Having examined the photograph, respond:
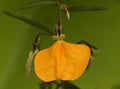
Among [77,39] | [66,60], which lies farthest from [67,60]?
[77,39]

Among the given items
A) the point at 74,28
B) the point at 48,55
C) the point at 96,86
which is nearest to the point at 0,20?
the point at 74,28

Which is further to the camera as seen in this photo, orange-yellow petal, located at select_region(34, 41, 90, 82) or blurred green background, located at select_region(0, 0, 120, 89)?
blurred green background, located at select_region(0, 0, 120, 89)

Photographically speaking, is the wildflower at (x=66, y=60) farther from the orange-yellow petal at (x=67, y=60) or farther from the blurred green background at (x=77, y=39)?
the blurred green background at (x=77, y=39)

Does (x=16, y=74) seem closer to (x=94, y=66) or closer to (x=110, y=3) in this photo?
(x=94, y=66)

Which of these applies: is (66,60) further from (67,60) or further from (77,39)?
(77,39)

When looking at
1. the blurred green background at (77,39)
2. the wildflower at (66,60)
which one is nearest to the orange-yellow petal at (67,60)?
the wildflower at (66,60)

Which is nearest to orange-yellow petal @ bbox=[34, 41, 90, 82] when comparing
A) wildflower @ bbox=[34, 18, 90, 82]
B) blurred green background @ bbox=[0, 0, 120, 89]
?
wildflower @ bbox=[34, 18, 90, 82]

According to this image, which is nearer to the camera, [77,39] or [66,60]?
[66,60]

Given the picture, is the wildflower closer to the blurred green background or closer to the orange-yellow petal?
the orange-yellow petal

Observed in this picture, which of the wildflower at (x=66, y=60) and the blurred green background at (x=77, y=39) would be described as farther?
the blurred green background at (x=77, y=39)
